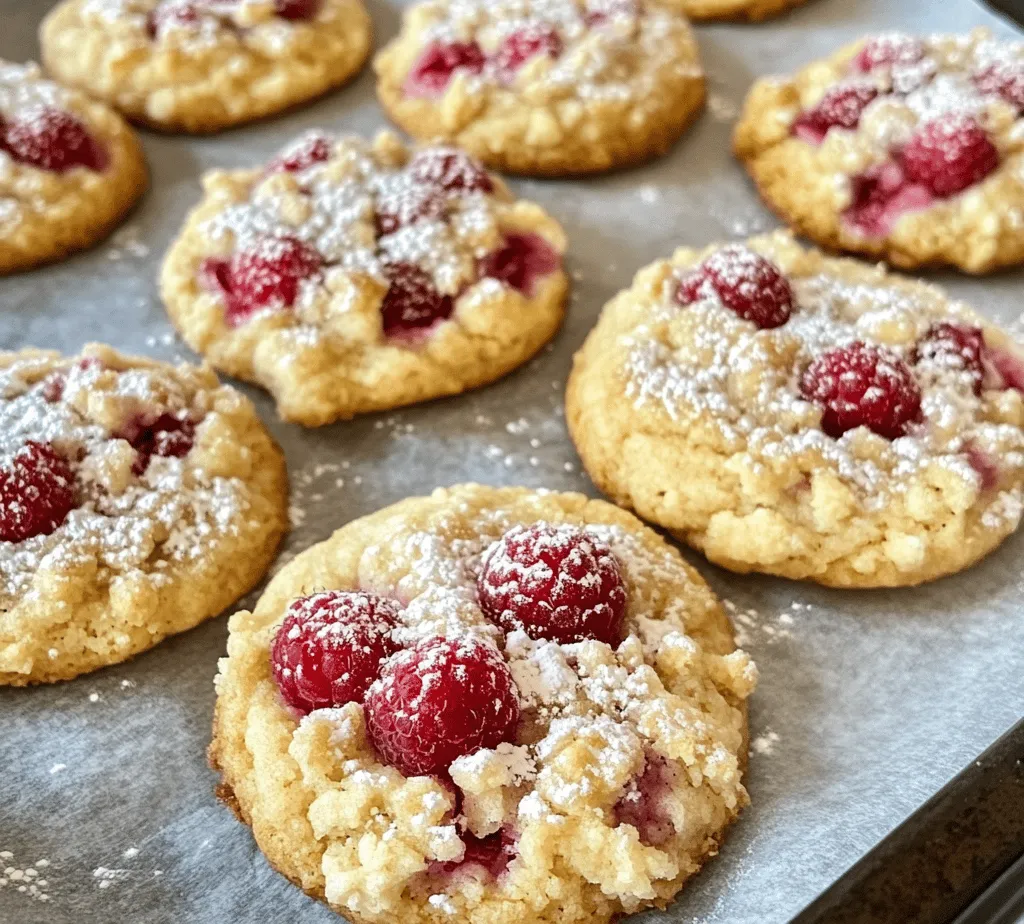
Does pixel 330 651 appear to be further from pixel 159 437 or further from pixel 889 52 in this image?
pixel 889 52

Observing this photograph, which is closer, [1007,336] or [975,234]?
[1007,336]

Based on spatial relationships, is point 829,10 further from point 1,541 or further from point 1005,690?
point 1,541

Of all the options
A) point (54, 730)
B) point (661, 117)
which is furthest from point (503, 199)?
point (54, 730)

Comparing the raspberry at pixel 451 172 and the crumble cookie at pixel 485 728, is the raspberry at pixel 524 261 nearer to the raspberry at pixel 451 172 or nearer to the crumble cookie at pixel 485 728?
the raspberry at pixel 451 172

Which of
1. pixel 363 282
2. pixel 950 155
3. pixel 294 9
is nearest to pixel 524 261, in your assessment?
pixel 363 282

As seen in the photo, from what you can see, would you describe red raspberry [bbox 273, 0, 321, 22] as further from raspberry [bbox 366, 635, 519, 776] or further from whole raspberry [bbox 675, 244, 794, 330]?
raspberry [bbox 366, 635, 519, 776]

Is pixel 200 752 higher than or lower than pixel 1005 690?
lower
